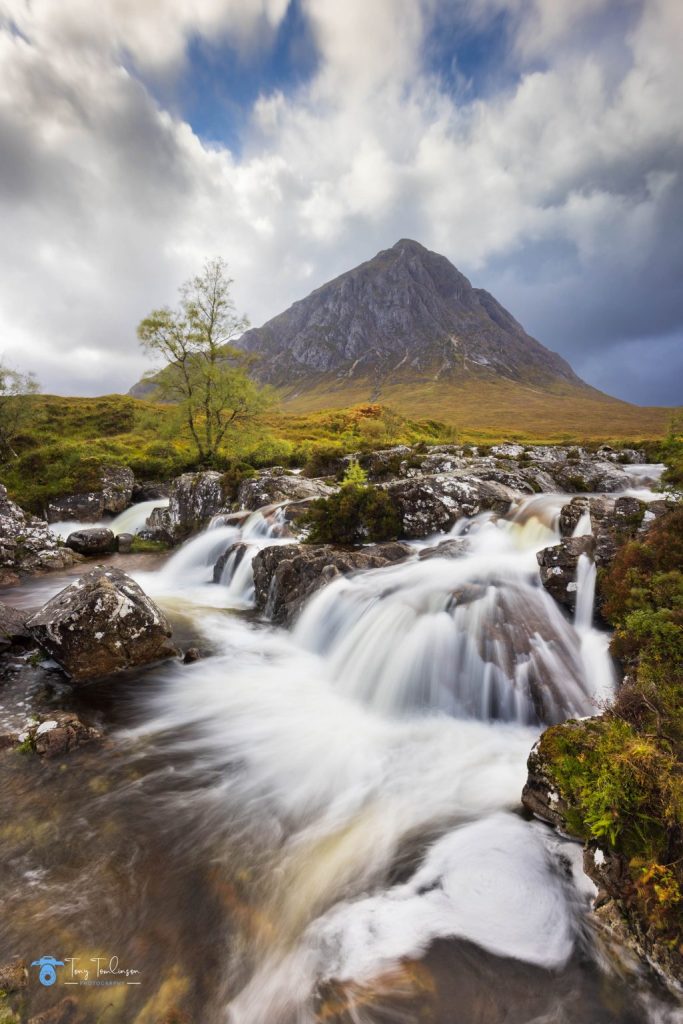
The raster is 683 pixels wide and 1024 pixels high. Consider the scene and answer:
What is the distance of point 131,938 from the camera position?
152 inches

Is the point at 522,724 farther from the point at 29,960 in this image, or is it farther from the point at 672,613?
the point at 29,960

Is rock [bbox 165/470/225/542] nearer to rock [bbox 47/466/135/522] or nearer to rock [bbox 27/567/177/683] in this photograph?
rock [bbox 47/466/135/522]

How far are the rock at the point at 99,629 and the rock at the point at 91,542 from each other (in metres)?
10.9

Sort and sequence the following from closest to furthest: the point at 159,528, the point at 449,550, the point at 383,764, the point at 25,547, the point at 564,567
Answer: the point at 383,764, the point at 564,567, the point at 449,550, the point at 25,547, the point at 159,528

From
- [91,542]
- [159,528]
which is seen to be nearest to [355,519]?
[159,528]

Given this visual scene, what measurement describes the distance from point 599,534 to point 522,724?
4.81 metres

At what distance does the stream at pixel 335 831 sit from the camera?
3.44 m

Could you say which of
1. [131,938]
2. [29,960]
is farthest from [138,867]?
[29,960]

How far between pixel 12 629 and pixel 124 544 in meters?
11.3

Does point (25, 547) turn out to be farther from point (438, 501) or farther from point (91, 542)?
point (438, 501)

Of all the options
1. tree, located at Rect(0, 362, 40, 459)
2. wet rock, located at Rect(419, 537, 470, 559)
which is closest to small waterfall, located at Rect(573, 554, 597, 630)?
wet rock, located at Rect(419, 537, 470, 559)

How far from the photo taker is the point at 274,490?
20.4 m

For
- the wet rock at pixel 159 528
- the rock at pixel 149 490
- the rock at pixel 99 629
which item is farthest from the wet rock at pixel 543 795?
the rock at pixel 149 490

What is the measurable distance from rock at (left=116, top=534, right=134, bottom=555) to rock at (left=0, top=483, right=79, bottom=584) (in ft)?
7.19
